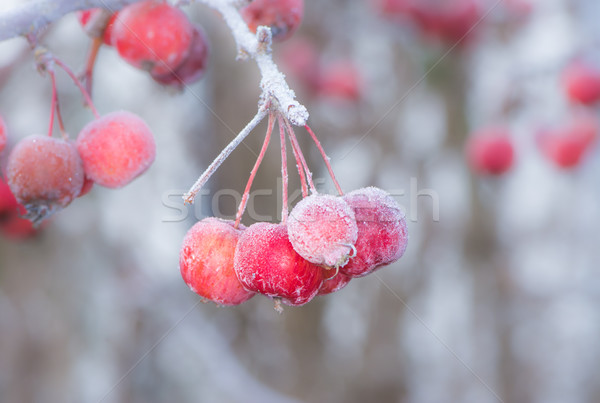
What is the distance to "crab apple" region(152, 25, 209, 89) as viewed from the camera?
140 centimetres

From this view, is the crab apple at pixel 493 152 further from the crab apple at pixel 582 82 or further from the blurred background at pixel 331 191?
the crab apple at pixel 582 82

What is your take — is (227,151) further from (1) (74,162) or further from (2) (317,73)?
(2) (317,73)

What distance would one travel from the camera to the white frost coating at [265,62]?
2.56 ft

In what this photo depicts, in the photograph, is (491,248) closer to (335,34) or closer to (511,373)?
(511,373)

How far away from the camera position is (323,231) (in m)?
0.84

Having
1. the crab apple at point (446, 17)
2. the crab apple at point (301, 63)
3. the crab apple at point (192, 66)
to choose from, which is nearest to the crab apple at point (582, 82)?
the crab apple at point (446, 17)

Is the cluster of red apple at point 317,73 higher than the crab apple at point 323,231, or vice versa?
the crab apple at point 323,231

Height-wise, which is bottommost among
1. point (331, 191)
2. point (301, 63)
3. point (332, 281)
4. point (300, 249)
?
point (331, 191)

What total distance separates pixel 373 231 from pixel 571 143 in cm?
252

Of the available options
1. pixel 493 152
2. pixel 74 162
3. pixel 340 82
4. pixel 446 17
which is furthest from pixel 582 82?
pixel 74 162

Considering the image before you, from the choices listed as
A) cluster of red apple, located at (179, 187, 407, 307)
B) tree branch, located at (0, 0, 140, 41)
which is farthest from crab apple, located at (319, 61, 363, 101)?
cluster of red apple, located at (179, 187, 407, 307)

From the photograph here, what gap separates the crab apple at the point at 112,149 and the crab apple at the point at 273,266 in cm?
38

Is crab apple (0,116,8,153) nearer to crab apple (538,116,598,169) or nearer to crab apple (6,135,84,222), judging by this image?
A: crab apple (6,135,84,222)

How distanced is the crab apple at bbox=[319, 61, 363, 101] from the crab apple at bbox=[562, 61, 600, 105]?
127 centimetres
